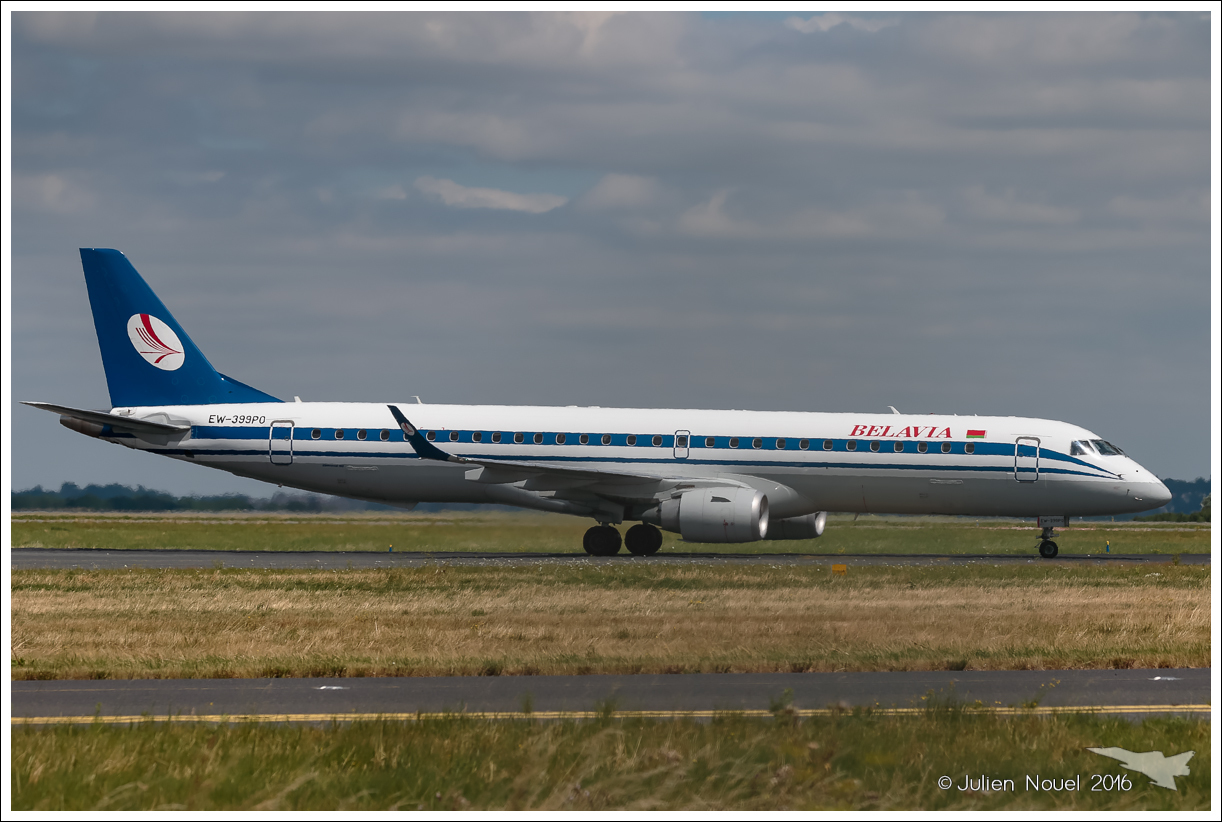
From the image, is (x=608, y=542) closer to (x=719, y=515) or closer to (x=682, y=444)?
(x=682, y=444)

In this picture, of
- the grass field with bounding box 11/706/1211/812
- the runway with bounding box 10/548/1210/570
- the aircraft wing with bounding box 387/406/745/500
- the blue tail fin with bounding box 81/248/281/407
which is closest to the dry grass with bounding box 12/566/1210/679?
the runway with bounding box 10/548/1210/570

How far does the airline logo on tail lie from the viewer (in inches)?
1687

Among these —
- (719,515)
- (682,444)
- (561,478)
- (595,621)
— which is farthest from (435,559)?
(595,621)

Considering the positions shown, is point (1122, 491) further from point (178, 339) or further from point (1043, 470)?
point (178, 339)

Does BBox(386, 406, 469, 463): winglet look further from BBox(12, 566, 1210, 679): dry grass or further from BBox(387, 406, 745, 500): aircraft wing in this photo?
BBox(12, 566, 1210, 679): dry grass

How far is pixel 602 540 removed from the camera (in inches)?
1523

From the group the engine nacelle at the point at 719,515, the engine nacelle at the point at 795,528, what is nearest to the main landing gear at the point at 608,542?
the engine nacelle at the point at 719,515

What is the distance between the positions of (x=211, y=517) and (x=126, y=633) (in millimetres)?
46588

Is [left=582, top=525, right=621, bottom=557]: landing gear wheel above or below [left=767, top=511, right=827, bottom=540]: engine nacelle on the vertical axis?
below

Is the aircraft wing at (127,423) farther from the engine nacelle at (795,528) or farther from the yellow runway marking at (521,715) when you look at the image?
the yellow runway marking at (521,715)

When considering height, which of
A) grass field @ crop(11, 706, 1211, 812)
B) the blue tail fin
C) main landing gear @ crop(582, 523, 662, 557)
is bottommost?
grass field @ crop(11, 706, 1211, 812)

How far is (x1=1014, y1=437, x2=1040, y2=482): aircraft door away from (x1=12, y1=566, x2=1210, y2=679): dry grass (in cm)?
517

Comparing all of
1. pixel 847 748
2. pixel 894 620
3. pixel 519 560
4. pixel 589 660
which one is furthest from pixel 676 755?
pixel 519 560

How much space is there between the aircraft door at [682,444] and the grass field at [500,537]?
342 centimetres
